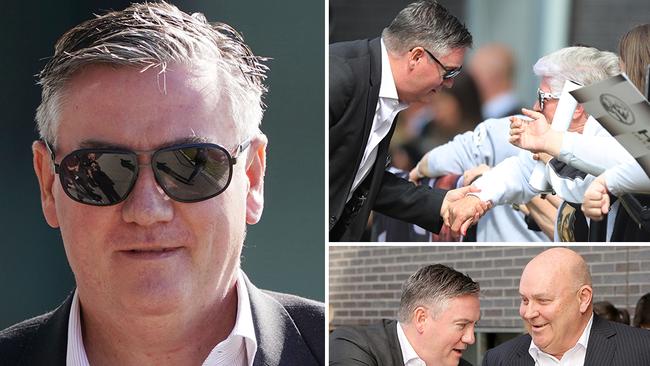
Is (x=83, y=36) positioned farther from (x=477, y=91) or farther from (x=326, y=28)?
(x=477, y=91)

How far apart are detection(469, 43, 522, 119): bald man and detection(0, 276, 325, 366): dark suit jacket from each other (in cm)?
101

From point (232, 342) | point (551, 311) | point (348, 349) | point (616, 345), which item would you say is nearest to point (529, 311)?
point (551, 311)

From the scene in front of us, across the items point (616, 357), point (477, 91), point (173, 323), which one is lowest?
point (616, 357)

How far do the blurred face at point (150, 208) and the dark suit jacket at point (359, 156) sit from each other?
1.90 feet

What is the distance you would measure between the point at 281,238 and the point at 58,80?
967 mm

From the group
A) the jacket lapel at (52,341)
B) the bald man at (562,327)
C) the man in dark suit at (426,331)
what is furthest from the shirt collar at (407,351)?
the jacket lapel at (52,341)

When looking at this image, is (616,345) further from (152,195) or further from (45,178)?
(45,178)

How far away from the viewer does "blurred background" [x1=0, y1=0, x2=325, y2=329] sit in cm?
362

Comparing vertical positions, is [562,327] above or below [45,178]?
below

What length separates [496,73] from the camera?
3.67 meters

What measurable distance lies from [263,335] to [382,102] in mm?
1003

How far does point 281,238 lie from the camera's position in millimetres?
3666

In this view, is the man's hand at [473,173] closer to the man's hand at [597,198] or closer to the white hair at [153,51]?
the man's hand at [597,198]

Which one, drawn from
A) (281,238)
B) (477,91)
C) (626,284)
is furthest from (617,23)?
(281,238)
